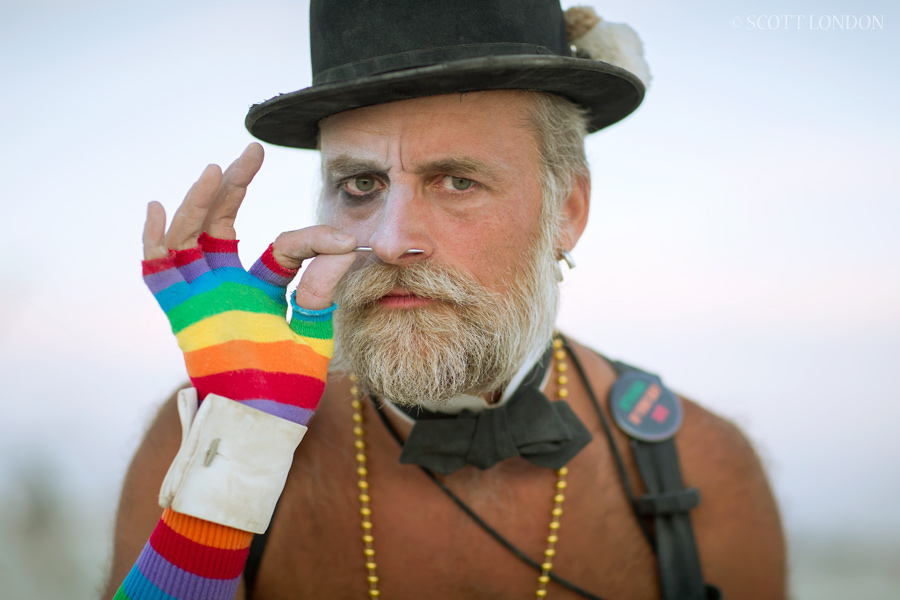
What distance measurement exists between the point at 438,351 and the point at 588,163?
1.01 meters

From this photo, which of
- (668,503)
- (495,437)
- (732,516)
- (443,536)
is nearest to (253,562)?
(443,536)

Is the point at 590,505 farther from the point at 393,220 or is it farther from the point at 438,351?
the point at 393,220

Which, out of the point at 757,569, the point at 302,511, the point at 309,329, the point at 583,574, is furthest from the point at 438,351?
the point at 757,569

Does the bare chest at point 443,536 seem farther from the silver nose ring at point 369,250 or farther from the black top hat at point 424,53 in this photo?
the black top hat at point 424,53

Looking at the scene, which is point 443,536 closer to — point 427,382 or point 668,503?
point 427,382

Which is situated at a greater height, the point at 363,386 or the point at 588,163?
the point at 588,163

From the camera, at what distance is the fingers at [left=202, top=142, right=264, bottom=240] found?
4.97 feet

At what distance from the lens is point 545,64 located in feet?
5.39

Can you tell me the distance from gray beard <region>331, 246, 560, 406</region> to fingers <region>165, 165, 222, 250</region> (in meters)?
0.46

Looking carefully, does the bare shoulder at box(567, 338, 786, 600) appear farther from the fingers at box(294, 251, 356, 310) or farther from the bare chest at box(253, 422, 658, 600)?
the fingers at box(294, 251, 356, 310)

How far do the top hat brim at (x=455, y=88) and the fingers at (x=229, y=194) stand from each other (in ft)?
0.94

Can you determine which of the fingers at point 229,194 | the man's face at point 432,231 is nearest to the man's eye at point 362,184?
the man's face at point 432,231

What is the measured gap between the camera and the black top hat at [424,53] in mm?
1594

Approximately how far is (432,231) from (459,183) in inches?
6.8
